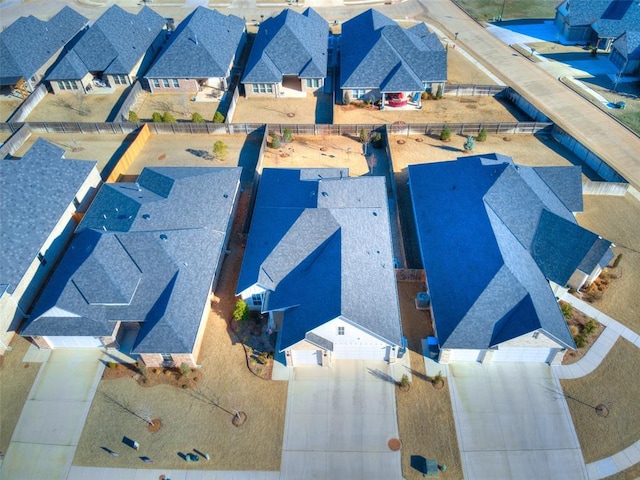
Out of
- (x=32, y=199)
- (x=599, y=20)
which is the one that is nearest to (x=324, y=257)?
(x=32, y=199)

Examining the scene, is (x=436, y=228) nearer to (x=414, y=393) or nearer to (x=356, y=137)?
(x=414, y=393)

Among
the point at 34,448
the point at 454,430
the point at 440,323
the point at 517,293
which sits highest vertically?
the point at 517,293

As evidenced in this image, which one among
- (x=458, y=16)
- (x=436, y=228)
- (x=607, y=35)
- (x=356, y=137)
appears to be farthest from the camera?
(x=458, y=16)

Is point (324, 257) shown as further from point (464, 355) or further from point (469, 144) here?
point (469, 144)

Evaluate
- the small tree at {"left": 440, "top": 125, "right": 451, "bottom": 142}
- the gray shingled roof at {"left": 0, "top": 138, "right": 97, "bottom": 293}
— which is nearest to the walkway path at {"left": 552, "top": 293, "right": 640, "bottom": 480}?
the small tree at {"left": 440, "top": 125, "right": 451, "bottom": 142}

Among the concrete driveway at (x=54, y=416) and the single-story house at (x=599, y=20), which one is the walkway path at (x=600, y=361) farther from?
the single-story house at (x=599, y=20)

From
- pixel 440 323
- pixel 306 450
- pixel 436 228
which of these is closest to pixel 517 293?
pixel 440 323
